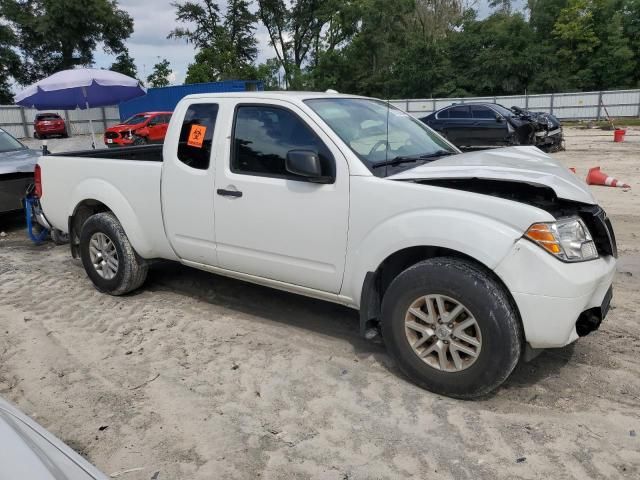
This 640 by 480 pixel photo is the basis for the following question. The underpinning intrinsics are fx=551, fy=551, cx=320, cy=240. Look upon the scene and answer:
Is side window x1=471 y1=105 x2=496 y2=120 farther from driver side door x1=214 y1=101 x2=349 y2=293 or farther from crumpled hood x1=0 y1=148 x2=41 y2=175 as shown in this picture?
driver side door x1=214 y1=101 x2=349 y2=293

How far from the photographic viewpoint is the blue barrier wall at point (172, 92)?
96.6 ft

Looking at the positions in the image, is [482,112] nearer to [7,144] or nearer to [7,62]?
[7,144]

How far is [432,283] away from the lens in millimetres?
3217

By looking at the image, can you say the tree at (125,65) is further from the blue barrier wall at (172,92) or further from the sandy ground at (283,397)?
the sandy ground at (283,397)

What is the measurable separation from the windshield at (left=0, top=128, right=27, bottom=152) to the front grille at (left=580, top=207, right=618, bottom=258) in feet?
29.0

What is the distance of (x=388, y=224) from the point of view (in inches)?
135

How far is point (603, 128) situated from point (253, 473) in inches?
1230

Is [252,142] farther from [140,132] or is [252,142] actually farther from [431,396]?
[140,132]

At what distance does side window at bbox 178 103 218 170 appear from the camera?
440 centimetres

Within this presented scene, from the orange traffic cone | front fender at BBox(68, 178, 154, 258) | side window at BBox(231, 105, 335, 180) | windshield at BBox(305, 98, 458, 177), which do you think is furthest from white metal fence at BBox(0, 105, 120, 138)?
windshield at BBox(305, 98, 458, 177)

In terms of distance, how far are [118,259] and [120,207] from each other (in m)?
0.50

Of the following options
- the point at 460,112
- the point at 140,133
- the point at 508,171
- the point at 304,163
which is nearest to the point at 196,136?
the point at 304,163

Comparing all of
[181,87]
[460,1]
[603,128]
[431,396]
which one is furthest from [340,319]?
[460,1]

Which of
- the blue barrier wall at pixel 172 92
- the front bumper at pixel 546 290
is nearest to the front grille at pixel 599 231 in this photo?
the front bumper at pixel 546 290
